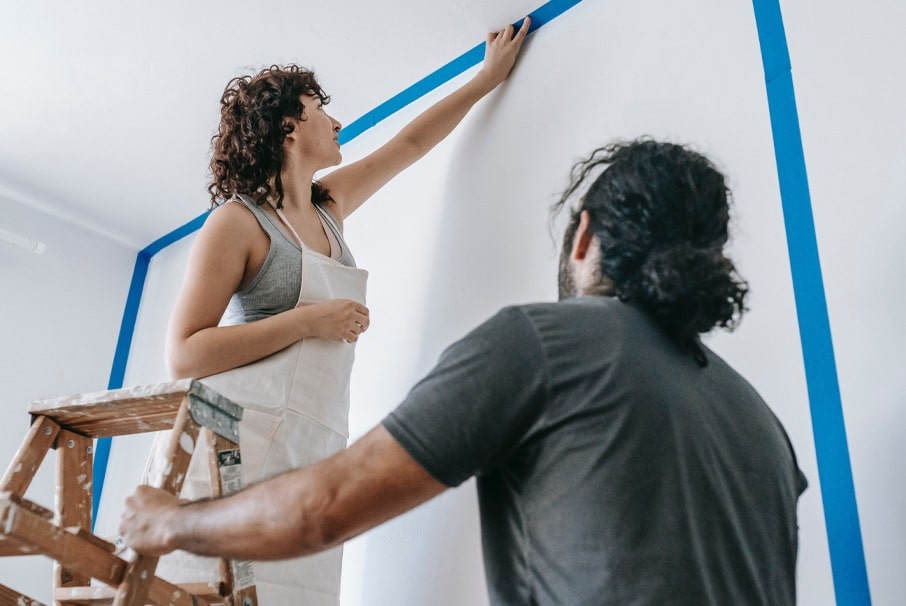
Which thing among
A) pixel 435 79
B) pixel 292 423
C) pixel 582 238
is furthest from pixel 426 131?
pixel 582 238

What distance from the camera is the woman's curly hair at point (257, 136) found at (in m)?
1.48

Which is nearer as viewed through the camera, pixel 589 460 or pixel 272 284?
pixel 589 460

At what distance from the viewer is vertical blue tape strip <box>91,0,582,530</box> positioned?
1.70 meters

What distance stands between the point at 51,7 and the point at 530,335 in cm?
175

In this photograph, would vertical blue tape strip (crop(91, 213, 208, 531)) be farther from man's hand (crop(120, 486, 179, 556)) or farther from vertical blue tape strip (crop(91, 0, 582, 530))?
man's hand (crop(120, 486, 179, 556))

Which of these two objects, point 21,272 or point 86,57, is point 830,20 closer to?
point 86,57

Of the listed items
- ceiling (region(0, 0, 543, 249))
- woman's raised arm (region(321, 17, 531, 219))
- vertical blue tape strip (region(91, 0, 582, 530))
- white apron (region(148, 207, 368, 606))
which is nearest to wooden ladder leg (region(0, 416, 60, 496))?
white apron (region(148, 207, 368, 606))

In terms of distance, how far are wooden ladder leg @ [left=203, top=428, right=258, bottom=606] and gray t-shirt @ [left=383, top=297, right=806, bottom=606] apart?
37cm

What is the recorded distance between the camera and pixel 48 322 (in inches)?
102

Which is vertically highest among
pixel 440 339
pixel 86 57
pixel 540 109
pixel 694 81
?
pixel 86 57

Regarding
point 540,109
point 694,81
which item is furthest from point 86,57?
point 694,81

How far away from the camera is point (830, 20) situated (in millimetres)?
1127

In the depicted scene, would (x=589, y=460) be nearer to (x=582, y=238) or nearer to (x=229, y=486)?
(x=582, y=238)

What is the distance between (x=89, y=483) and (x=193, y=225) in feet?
5.99
